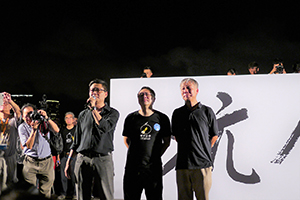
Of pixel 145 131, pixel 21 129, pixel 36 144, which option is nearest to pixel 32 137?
pixel 36 144

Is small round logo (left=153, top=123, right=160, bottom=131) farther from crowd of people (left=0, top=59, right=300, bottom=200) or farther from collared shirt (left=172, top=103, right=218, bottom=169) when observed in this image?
collared shirt (left=172, top=103, right=218, bottom=169)

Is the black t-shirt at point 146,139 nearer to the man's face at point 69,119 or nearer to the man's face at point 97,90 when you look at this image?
the man's face at point 97,90

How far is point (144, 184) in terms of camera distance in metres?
2.55

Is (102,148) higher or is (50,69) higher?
(50,69)

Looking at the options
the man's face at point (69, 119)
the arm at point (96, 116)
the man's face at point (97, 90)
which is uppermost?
the man's face at point (97, 90)

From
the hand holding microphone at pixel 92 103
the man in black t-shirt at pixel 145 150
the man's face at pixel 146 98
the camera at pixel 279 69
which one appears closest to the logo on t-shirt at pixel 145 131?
the man in black t-shirt at pixel 145 150

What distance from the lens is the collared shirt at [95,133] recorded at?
2.63m

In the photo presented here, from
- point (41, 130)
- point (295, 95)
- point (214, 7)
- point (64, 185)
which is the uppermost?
point (214, 7)

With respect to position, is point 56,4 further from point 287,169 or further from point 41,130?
point 287,169

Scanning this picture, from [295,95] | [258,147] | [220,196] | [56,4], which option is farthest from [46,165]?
[56,4]

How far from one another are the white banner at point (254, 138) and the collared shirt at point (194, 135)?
85 centimetres

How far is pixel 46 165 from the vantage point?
3236 millimetres

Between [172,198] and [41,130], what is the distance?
1854mm

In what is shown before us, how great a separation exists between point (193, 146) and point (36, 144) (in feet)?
6.24
